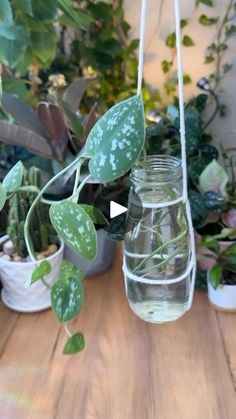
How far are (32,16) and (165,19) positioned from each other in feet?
1.38

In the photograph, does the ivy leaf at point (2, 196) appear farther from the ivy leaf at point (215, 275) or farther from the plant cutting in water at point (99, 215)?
the ivy leaf at point (215, 275)

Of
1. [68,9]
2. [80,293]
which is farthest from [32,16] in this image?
[80,293]

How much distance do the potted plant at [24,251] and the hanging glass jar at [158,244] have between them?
200 millimetres

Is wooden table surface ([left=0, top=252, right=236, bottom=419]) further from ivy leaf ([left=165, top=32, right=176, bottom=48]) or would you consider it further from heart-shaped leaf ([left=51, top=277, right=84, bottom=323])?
ivy leaf ([left=165, top=32, right=176, bottom=48])

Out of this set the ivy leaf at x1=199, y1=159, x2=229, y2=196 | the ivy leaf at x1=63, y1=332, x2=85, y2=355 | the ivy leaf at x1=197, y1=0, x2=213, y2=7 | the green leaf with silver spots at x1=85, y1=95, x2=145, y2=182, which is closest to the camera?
the green leaf with silver spots at x1=85, y1=95, x2=145, y2=182

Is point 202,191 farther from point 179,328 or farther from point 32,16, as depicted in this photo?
point 32,16

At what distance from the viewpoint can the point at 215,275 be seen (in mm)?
769

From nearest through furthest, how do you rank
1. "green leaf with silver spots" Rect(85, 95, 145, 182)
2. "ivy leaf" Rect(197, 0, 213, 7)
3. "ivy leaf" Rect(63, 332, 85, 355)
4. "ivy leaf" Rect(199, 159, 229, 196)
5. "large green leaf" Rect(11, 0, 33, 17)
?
"green leaf with silver spots" Rect(85, 95, 145, 182), "ivy leaf" Rect(63, 332, 85, 355), "large green leaf" Rect(11, 0, 33, 17), "ivy leaf" Rect(199, 159, 229, 196), "ivy leaf" Rect(197, 0, 213, 7)

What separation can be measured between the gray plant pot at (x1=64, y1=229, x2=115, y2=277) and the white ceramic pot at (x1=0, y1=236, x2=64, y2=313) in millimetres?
59

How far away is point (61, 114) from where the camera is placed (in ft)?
2.58

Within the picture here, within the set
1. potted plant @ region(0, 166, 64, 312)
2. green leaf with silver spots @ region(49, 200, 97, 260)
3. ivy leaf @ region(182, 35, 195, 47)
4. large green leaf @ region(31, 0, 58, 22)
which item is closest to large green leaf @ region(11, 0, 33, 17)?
large green leaf @ region(31, 0, 58, 22)

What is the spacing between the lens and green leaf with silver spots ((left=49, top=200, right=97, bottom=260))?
503mm

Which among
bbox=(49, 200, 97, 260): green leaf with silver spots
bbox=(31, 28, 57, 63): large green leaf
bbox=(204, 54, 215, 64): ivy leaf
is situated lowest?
bbox=(49, 200, 97, 260): green leaf with silver spots

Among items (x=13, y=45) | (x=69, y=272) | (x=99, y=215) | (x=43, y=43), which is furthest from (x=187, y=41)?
(x=69, y=272)
